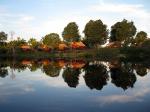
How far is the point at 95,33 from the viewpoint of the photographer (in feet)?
285

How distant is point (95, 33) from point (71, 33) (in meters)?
8.42

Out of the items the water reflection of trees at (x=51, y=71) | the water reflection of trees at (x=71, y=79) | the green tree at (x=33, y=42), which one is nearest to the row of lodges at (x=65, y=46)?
the green tree at (x=33, y=42)

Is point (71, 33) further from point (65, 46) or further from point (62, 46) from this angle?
point (62, 46)

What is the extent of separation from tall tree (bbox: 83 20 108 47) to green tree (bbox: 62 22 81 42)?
11.0ft

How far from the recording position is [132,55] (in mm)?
61625

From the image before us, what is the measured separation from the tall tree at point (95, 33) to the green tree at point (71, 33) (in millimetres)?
3367

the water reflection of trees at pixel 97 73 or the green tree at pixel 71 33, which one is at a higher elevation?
the green tree at pixel 71 33

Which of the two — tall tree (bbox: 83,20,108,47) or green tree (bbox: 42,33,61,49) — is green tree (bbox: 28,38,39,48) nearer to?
green tree (bbox: 42,33,61,49)

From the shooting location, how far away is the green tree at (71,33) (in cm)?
9194

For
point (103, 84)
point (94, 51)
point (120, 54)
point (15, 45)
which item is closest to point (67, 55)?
point (94, 51)

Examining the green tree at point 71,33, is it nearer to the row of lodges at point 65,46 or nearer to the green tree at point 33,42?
the row of lodges at point 65,46

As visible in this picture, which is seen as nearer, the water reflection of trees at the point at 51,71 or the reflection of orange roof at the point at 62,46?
the water reflection of trees at the point at 51,71

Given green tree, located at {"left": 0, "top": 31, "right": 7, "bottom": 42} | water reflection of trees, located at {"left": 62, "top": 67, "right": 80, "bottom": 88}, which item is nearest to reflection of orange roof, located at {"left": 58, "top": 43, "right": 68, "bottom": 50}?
green tree, located at {"left": 0, "top": 31, "right": 7, "bottom": 42}

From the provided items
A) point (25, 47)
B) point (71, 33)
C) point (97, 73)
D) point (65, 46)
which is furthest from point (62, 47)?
point (97, 73)
